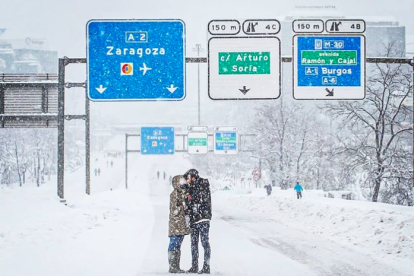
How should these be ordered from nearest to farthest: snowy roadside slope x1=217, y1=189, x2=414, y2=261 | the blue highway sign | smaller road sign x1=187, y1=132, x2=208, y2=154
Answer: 1. snowy roadside slope x1=217, y1=189, x2=414, y2=261
2. the blue highway sign
3. smaller road sign x1=187, y1=132, x2=208, y2=154

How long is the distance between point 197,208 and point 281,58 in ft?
19.9

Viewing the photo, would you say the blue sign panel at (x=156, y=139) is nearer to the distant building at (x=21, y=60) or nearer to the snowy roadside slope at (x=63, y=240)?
the snowy roadside slope at (x=63, y=240)

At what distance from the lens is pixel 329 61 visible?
44.2 ft

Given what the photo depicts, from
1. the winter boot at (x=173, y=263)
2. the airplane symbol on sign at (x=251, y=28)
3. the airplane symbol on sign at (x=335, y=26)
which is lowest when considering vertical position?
the winter boot at (x=173, y=263)

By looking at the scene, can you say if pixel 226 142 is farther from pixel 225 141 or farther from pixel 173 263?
pixel 173 263

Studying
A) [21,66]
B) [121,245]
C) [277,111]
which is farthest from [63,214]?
[21,66]

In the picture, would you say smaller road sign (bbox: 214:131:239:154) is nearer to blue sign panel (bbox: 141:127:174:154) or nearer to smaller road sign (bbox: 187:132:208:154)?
smaller road sign (bbox: 187:132:208:154)

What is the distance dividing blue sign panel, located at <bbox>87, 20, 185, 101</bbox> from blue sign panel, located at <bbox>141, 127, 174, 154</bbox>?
93.1 feet

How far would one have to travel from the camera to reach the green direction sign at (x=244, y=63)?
42.6 feet

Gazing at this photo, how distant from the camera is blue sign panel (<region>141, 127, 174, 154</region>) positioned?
41.5 meters

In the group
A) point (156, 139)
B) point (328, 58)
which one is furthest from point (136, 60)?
point (156, 139)

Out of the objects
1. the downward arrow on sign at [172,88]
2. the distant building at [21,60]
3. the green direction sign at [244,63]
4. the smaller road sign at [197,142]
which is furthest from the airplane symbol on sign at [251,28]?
the distant building at [21,60]

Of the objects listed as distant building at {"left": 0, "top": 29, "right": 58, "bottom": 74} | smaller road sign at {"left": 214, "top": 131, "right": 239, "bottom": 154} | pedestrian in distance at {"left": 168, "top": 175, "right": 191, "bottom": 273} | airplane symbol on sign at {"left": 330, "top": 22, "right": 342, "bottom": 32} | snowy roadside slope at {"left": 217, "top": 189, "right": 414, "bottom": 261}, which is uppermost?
distant building at {"left": 0, "top": 29, "right": 58, "bottom": 74}

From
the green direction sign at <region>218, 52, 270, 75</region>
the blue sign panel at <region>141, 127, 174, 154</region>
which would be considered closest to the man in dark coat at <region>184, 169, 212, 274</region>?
the green direction sign at <region>218, 52, 270, 75</region>
